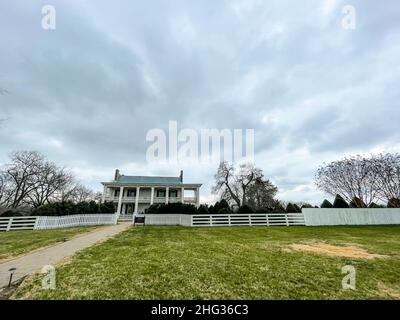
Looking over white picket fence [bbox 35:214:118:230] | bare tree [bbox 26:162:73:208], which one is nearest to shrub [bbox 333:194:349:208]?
white picket fence [bbox 35:214:118:230]

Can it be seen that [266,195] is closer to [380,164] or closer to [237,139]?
[380,164]

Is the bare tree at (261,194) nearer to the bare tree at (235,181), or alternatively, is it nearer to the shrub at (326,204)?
the bare tree at (235,181)

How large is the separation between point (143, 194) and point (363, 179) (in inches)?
1090

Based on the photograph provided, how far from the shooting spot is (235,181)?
30547mm

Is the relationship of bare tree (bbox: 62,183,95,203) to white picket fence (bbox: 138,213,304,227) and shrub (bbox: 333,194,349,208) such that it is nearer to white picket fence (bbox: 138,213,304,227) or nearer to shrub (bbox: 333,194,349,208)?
white picket fence (bbox: 138,213,304,227)

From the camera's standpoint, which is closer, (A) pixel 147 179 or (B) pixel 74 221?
(B) pixel 74 221

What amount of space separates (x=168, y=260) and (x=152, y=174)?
3144 centimetres

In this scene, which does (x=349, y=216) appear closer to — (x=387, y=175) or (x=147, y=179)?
(x=387, y=175)

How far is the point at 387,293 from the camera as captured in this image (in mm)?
3160

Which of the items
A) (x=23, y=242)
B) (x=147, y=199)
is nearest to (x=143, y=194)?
(x=147, y=199)

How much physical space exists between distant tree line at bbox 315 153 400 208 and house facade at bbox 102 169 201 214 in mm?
16488

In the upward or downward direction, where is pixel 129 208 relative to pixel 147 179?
downward

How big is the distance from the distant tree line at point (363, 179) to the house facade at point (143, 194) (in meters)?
16.5
